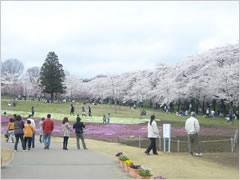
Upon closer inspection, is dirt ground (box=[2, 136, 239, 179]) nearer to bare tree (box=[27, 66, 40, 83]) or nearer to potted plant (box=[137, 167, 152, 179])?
potted plant (box=[137, 167, 152, 179])

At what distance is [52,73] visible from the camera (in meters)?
55.6

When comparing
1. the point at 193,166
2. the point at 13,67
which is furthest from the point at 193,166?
the point at 13,67

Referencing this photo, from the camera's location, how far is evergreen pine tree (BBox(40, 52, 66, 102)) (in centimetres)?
5419

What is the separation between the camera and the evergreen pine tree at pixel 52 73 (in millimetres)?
54188

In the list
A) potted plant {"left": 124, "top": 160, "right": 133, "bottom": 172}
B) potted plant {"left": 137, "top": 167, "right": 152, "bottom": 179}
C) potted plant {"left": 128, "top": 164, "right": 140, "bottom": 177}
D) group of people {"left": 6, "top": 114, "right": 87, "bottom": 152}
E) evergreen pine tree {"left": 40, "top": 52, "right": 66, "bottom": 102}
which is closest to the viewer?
potted plant {"left": 137, "top": 167, "right": 152, "bottom": 179}

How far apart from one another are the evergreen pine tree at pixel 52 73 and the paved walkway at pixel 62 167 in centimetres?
4110

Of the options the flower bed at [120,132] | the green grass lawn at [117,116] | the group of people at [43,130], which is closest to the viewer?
the group of people at [43,130]

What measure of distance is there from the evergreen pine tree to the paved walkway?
41100mm

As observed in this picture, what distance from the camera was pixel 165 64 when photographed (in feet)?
249

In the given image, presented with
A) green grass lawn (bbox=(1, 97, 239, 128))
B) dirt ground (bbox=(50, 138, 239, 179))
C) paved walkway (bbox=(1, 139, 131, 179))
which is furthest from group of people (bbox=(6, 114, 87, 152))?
green grass lawn (bbox=(1, 97, 239, 128))

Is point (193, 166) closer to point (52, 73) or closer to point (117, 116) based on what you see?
point (117, 116)

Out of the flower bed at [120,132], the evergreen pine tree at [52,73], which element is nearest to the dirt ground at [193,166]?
the flower bed at [120,132]

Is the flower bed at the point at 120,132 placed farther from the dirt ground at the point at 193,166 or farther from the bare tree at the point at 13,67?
the bare tree at the point at 13,67

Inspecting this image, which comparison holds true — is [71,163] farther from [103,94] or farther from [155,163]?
[103,94]
